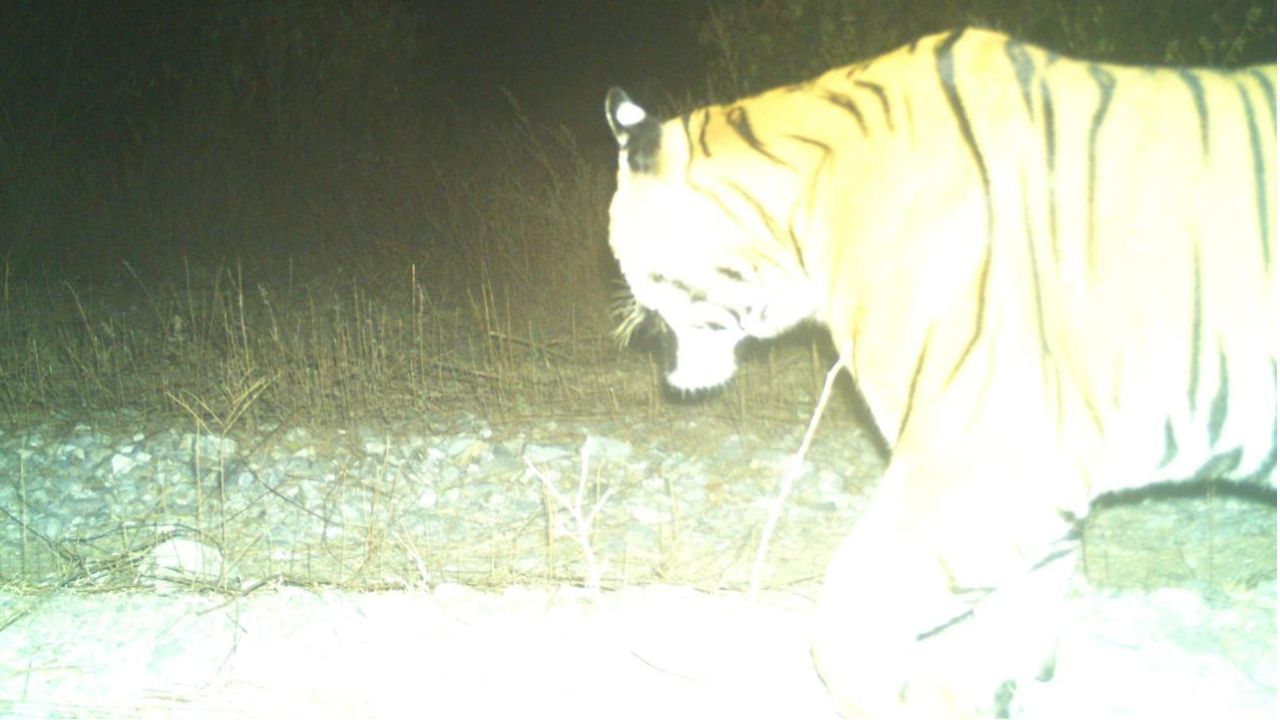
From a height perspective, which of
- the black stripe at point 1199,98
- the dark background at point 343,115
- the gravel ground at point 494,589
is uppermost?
the dark background at point 343,115

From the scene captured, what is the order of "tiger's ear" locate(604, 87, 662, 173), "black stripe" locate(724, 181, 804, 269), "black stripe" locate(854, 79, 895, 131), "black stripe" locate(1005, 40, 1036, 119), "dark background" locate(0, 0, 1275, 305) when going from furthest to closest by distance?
1. "dark background" locate(0, 0, 1275, 305)
2. "tiger's ear" locate(604, 87, 662, 173)
3. "black stripe" locate(724, 181, 804, 269)
4. "black stripe" locate(854, 79, 895, 131)
5. "black stripe" locate(1005, 40, 1036, 119)

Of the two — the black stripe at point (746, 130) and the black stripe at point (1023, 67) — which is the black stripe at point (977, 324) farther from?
the black stripe at point (746, 130)

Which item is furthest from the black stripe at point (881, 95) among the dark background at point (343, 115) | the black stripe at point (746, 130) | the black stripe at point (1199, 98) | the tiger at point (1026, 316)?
the dark background at point (343, 115)

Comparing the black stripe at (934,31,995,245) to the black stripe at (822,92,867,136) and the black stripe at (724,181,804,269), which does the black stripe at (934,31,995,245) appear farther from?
the black stripe at (724,181,804,269)

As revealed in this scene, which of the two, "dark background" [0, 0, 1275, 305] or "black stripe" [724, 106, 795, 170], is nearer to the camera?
"black stripe" [724, 106, 795, 170]

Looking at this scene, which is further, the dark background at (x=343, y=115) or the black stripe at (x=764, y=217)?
the dark background at (x=343, y=115)

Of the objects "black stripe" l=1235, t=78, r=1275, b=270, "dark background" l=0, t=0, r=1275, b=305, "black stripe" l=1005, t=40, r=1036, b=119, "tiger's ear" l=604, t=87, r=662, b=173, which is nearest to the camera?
"black stripe" l=1235, t=78, r=1275, b=270

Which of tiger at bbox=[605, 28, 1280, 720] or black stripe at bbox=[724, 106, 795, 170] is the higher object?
black stripe at bbox=[724, 106, 795, 170]

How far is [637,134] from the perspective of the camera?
9.45ft

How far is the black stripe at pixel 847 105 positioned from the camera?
260cm

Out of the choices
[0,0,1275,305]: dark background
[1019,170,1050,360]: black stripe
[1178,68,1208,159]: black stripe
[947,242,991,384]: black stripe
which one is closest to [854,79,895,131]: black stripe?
[1019,170,1050,360]: black stripe

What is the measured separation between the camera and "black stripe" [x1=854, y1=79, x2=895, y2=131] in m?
2.54

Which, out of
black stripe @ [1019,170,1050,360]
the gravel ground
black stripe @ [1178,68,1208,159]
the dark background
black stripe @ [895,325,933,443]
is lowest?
the gravel ground

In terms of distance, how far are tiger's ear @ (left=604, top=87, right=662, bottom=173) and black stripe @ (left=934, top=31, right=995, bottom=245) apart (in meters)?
0.70
